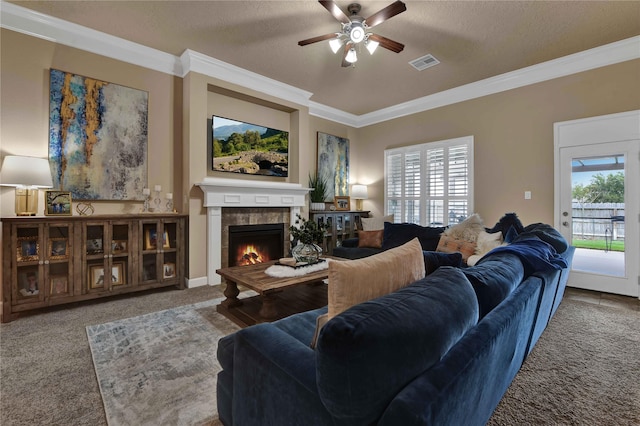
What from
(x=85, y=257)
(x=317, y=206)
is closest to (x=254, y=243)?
(x=317, y=206)

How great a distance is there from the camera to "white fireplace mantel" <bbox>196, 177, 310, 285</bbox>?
396 cm

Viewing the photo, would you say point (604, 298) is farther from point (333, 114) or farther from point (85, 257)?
point (85, 257)

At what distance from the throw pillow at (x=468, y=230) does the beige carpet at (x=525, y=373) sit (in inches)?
45.4

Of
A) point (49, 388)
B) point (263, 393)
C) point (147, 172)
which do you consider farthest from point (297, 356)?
point (147, 172)

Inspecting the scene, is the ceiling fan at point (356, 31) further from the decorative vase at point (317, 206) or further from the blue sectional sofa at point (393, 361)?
the decorative vase at point (317, 206)

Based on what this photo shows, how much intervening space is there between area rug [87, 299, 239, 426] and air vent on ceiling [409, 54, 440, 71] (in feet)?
12.7

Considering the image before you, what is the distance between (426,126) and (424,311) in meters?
5.03

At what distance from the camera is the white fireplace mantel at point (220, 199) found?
3955 millimetres

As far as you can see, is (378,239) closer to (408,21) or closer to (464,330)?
(408,21)

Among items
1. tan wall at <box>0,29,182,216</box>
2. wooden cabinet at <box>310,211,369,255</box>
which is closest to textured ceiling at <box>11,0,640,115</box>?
tan wall at <box>0,29,182,216</box>

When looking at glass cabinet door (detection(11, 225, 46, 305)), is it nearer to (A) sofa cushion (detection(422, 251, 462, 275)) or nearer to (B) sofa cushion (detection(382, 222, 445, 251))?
(A) sofa cushion (detection(422, 251, 462, 275))

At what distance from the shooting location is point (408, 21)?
3053mm

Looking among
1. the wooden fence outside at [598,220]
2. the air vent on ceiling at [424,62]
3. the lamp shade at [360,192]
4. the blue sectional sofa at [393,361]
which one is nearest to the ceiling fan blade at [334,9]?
the air vent on ceiling at [424,62]

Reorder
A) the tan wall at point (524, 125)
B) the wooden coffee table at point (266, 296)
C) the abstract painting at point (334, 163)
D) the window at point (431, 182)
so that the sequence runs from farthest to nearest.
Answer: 1. the abstract painting at point (334, 163)
2. the window at point (431, 182)
3. the tan wall at point (524, 125)
4. the wooden coffee table at point (266, 296)
